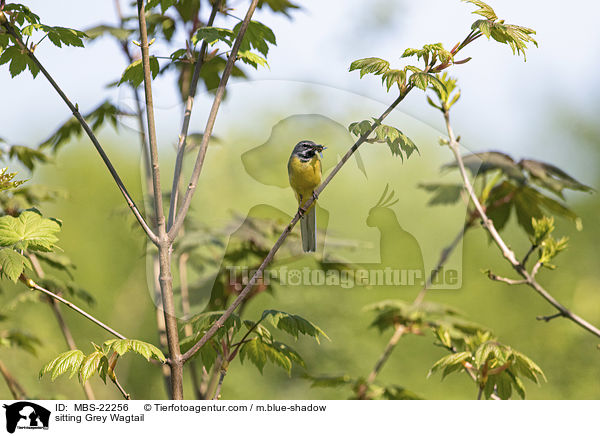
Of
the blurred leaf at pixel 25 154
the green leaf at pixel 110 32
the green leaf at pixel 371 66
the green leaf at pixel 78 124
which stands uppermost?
the green leaf at pixel 110 32

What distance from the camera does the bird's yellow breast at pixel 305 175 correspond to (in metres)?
1.15

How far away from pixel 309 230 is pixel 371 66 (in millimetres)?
464

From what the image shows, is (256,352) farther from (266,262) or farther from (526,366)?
(526,366)

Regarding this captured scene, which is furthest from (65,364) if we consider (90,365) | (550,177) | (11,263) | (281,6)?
(550,177)

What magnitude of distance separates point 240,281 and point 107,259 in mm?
4348

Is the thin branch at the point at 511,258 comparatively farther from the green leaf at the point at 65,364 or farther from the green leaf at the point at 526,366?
the green leaf at the point at 65,364

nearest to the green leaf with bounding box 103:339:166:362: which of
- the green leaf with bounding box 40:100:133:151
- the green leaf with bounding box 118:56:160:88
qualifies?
the green leaf with bounding box 118:56:160:88

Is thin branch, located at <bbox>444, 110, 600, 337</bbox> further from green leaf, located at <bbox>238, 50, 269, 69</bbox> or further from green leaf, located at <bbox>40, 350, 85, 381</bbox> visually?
green leaf, located at <bbox>40, 350, 85, 381</bbox>

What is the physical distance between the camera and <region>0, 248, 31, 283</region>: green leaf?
38.2 inches

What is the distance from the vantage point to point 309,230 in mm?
1323

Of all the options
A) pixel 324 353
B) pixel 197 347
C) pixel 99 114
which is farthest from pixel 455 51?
pixel 324 353

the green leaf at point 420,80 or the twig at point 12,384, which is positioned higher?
the green leaf at point 420,80

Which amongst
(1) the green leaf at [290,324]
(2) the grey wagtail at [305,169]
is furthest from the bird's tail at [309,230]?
(1) the green leaf at [290,324]

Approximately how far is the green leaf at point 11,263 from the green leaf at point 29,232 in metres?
0.02
